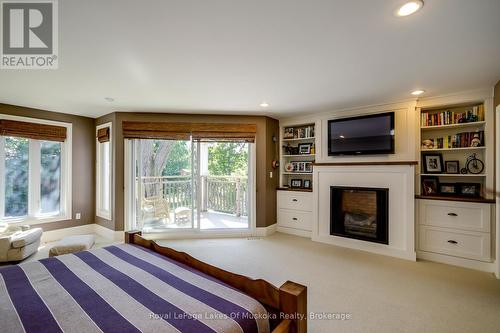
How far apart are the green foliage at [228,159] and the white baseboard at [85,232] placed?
6.58ft

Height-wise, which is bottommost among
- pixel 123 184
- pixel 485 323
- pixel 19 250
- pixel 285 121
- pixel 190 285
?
pixel 485 323

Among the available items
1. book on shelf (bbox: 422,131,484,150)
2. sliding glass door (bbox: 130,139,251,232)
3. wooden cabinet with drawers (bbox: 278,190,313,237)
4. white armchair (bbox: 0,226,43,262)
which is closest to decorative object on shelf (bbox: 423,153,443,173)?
book on shelf (bbox: 422,131,484,150)

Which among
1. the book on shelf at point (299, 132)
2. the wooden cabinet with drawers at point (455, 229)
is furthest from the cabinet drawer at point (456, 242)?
the book on shelf at point (299, 132)

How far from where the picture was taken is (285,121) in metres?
4.60

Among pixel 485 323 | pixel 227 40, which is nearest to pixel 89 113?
pixel 227 40

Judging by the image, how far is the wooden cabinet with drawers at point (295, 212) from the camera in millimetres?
4246

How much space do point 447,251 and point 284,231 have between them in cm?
243

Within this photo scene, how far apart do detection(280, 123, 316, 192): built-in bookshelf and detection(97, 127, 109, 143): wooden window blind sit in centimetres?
329

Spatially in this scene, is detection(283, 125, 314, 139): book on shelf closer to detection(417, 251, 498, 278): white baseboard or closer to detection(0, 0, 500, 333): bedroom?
detection(0, 0, 500, 333): bedroom

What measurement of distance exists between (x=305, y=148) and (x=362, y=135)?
3.54ft

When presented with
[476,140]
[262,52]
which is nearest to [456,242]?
[476,140]

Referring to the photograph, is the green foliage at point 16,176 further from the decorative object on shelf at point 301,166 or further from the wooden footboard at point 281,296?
the decorative object on shelf at point 301,166

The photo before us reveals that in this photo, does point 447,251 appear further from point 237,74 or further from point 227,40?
point 227,40

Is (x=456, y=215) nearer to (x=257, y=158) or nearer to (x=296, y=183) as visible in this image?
(x=296, y=183)
